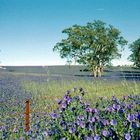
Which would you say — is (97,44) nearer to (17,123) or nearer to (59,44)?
(59,44)

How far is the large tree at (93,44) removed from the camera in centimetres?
6562

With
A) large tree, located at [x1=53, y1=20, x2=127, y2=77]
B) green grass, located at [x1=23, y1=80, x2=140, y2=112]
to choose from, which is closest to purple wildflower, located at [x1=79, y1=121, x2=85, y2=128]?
green grass, located at [x1=23, y1=80, x2=140, y2=112]

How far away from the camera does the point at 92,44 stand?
66.1 metres

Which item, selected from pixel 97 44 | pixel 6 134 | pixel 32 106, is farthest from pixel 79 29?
pixel 6 134

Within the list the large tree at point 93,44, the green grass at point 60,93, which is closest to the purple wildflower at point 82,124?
the green grass at point 60,93

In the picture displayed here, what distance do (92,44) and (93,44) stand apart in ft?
0.96

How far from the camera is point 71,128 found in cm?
461

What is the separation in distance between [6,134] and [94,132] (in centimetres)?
202

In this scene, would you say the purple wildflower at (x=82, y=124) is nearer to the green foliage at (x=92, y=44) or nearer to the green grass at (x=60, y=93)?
the green grass at (x=60, y=93)

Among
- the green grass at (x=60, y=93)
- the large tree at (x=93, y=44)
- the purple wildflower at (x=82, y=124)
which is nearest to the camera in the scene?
the purple wildflower at (x=82, y=124)

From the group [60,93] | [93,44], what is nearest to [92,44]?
[93,44]

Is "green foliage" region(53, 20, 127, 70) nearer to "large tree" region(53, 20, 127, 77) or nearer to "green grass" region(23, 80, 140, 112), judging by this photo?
"large tree" region(53, 20, 127, 77)

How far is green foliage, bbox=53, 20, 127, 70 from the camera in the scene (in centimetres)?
6575

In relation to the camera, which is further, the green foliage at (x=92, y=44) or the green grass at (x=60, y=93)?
the green foliage at (x=92, y=44)
